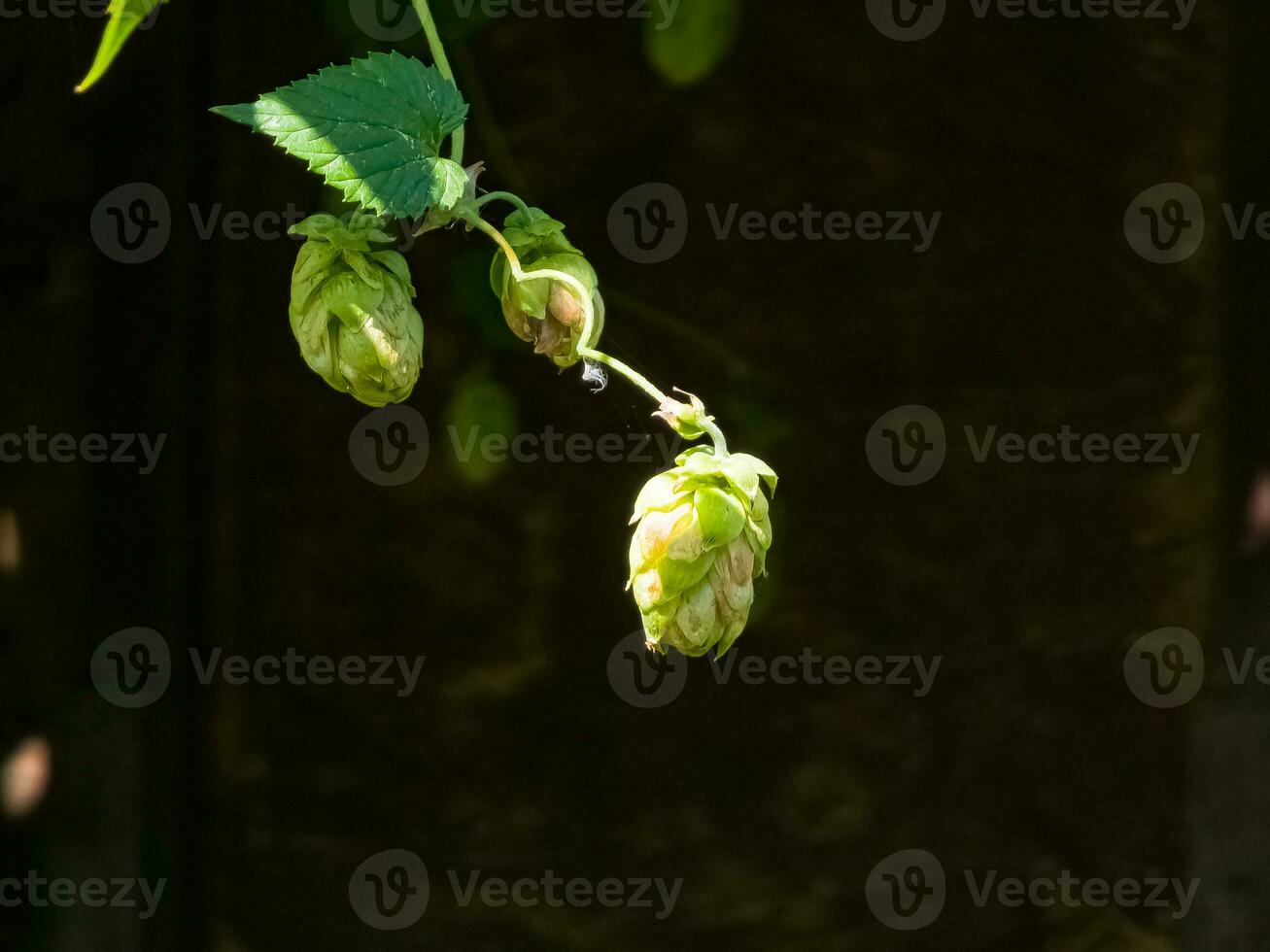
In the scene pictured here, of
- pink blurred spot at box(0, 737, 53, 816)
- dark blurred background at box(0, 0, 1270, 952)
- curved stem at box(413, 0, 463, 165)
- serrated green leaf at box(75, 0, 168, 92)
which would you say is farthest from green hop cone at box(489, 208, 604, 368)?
pink blurred spot at box(0, 737, 53, 816)

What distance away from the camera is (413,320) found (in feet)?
2.48

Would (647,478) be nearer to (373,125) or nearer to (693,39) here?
(693,39)

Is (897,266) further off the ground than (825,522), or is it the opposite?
(897,266)

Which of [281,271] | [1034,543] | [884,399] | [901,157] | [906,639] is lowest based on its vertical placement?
[906,639]

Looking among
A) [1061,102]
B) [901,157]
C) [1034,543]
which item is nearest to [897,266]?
[901,157]

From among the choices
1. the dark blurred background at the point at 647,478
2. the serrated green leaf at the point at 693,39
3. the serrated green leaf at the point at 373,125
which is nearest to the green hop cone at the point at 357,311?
the serrated green leaf at the point at 373,125

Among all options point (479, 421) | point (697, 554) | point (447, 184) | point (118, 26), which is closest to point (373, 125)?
point (447, 184)

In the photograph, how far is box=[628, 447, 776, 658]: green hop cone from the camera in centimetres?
69

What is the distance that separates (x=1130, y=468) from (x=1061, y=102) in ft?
1.34

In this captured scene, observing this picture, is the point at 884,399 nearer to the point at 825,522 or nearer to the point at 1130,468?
the point at 825,522

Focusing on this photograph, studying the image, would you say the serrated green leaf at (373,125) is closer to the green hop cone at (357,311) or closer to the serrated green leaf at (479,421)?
the green hop cone at (357,311)

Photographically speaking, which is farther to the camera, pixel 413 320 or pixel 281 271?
pixel 281 271

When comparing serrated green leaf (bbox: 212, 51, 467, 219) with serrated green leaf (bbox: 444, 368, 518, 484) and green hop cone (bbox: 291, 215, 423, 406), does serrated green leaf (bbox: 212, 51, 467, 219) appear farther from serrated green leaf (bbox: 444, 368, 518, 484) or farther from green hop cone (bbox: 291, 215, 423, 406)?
serrated green leaf (bbox: 444, 368, 518, 484)

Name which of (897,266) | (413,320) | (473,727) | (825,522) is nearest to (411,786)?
(473,727)
